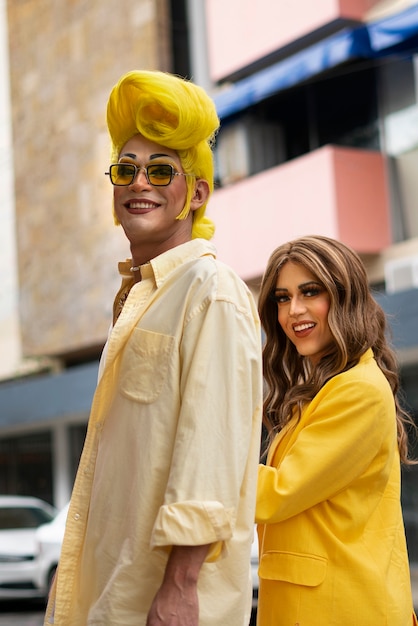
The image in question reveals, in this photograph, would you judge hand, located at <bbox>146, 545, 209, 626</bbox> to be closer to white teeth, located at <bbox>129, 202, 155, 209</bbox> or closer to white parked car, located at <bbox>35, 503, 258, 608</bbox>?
white teeth, located at <bbox>129, 202, 155, 209</bbox>

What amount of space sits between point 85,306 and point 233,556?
1908 cm

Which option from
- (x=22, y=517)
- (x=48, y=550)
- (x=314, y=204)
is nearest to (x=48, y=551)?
(x=48, y=550)

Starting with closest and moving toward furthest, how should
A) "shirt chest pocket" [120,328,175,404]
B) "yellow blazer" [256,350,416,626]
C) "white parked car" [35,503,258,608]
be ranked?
"shirt chest pocket" [120,328,175,404] < "yellow blazer" [256,350,416,626] < "white parked car" [35,503,258,608]

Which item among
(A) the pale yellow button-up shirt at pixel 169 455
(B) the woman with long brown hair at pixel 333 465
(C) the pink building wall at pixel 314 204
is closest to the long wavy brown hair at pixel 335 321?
(B) the woman with long brown hair at pixel 333 465

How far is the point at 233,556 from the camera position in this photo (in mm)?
2283

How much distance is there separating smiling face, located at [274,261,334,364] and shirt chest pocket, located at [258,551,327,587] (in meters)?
0.60

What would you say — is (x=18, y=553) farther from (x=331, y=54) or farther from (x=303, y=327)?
(x=303, y=327)

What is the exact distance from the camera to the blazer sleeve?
2.82 meters

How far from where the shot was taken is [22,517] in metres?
15.5

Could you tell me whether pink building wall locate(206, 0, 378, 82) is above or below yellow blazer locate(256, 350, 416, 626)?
above

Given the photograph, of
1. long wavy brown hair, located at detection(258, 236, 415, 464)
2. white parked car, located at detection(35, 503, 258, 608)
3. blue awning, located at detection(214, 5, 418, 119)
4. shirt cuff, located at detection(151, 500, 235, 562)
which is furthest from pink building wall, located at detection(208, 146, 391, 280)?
shirt cuff, located at detection(151, 500, 235, 562)

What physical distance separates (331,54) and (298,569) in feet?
40.8

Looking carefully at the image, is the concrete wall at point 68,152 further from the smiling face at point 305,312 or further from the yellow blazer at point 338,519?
the yellow blazer at point 338,519

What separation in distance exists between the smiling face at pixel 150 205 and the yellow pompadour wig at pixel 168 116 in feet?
0.08
